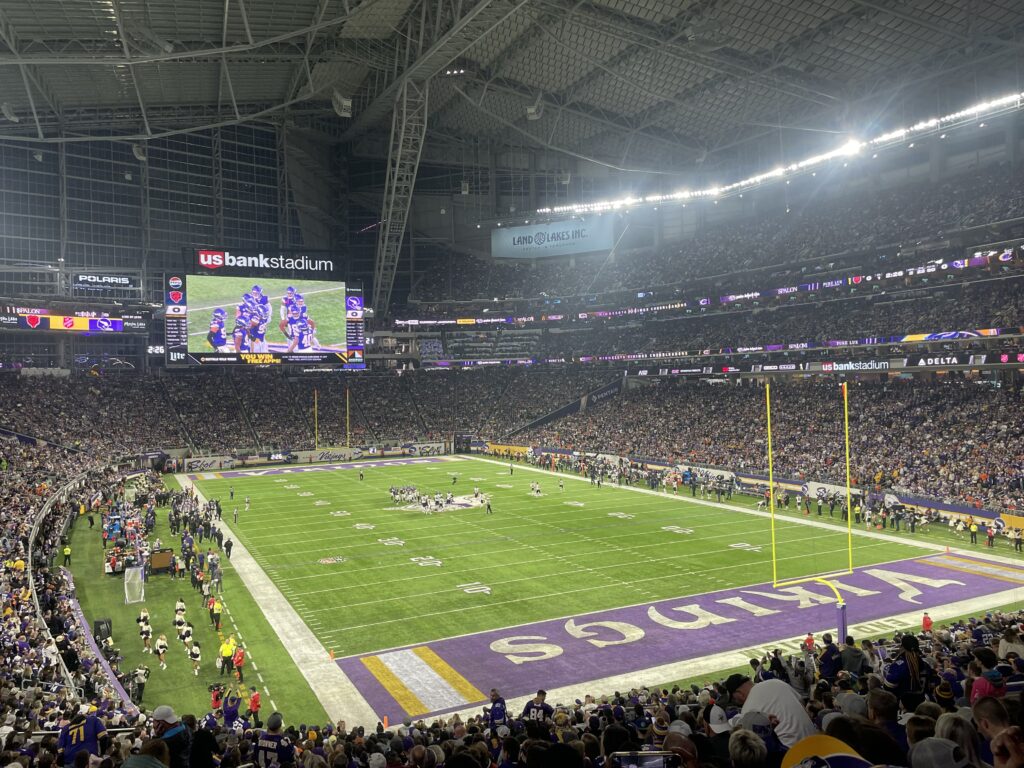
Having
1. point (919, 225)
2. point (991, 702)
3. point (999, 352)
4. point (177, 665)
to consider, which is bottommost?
point (177, 665)

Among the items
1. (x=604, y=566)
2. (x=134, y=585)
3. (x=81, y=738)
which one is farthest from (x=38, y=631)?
(x=604, y=566)

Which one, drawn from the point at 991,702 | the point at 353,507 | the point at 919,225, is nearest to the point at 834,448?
the point at 919,225

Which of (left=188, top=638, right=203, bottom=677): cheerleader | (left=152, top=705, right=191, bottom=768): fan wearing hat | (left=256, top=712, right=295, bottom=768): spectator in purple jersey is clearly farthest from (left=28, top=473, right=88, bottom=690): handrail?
(left=152, top=705, right=191, bottom=768): fan wearing hat

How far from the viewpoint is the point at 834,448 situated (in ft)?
144

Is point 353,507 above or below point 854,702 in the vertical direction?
below

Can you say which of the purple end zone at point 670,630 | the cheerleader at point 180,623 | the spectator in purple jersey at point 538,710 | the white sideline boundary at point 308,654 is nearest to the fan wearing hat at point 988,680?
the spectator in purple jersey at point 538,710

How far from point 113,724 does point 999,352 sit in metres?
43.9

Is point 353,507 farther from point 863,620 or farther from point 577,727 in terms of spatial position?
point 577,727

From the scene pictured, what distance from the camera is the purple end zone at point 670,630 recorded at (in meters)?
19.1

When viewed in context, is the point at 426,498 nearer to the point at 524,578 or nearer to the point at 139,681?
the point at 524,578

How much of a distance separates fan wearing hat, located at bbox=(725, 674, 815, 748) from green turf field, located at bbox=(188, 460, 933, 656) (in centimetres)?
1745

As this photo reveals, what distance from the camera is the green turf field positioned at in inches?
951

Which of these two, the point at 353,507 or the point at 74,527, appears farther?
the point at 353,507

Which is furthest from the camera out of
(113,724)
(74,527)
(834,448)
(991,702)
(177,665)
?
(834,448)
